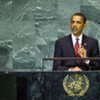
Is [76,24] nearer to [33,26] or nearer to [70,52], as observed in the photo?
[70,52]

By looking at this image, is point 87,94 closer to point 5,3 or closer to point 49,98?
point 49,98

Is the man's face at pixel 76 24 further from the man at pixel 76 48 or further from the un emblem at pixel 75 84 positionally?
the un emblem at pixel 75 84

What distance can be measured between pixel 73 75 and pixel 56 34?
8.08 feet

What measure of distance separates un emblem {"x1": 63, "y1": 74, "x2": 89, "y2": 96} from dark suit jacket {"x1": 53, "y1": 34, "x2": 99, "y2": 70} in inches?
13.9

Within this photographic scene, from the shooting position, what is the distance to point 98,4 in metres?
6.77

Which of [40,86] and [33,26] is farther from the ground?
[33,26]

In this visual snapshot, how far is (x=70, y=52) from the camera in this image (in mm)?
4938

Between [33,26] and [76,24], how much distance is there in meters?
1.87

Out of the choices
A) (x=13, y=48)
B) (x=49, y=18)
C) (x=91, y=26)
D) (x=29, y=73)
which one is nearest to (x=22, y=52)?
(x=13, y=48)

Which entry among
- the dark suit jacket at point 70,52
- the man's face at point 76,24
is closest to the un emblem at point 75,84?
the dark suit jacket at point 70,52

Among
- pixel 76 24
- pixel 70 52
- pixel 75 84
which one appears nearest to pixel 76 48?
pixel 70 52

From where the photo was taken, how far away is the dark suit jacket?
15.4ft

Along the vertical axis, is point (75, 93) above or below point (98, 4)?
below

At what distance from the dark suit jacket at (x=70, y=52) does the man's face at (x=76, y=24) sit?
12 centimetres
